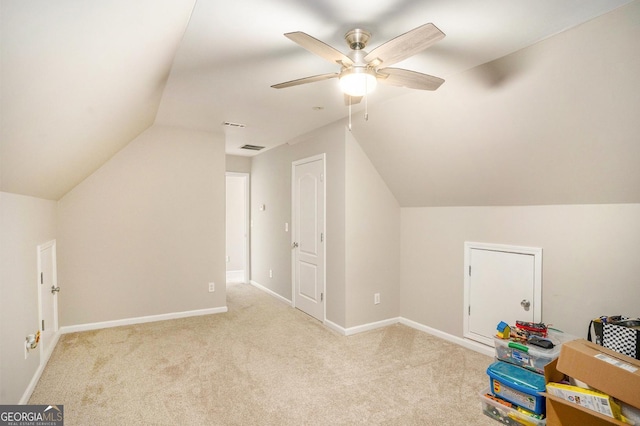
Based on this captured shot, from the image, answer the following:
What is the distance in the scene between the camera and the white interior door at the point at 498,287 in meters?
2.89

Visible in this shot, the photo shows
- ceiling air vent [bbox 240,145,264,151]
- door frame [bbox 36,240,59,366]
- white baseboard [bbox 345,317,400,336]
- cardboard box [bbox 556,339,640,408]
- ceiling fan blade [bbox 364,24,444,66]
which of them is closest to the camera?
ceiling fan blade [bbox 364,24,444,66]

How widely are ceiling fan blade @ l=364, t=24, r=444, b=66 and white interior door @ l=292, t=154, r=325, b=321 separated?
237 cm

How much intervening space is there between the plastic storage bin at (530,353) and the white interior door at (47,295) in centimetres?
368

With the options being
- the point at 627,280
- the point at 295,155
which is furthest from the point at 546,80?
the point at 295,155

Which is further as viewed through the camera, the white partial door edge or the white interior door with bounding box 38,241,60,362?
A: the white interior door with bounding box 38,241,60,362

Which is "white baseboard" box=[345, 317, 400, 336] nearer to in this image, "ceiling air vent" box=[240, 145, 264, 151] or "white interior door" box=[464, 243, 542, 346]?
"white interior door" box=[464, 243, 542, 346]

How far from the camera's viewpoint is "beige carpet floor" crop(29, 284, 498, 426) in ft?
7.33

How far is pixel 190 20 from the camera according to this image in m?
1.84

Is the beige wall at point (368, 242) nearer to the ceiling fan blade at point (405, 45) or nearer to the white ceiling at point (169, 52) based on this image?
the white ceiling at point (169, 52)

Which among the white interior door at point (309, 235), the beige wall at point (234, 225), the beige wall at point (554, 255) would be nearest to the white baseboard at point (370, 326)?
the beige wall at point (554, 255)

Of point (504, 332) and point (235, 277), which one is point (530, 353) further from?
point (235, 277)

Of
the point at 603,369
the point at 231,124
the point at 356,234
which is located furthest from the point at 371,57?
the point at 231,124

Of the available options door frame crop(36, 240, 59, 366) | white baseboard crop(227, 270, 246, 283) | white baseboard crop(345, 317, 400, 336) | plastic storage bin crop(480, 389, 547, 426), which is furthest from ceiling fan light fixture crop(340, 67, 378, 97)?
white baseboard crop(227, 270, 246, 283)

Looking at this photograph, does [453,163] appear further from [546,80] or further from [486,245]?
[546,80]
